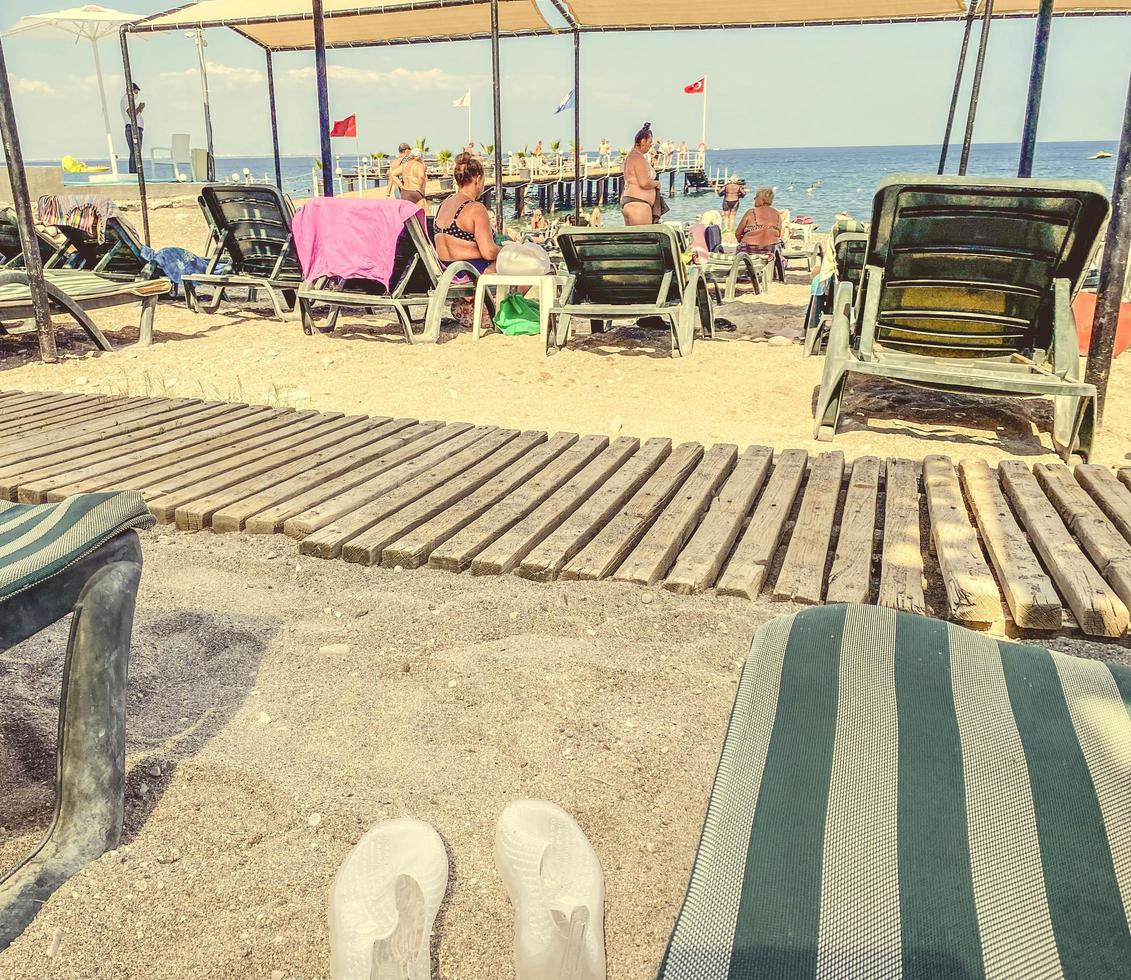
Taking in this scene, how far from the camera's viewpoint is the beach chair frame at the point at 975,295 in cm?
405

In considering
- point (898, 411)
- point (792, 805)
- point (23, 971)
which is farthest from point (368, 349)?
point (792, 805)

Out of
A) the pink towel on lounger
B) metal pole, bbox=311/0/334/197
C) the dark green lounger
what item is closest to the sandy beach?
the dark green lounger

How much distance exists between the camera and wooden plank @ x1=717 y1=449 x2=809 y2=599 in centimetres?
266

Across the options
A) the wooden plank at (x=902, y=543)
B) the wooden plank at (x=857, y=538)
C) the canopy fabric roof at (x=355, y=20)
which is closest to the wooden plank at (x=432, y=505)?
the wooden plank at (x=857, y=538)

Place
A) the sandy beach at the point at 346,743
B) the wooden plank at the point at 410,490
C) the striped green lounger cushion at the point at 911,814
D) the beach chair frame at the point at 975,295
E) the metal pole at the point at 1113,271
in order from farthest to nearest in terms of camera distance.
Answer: the metal pole at the point at 1113,271 < the beach chair frame at the point at 975,295 < the wooden plank at the point at 410,490 < the sandy beach at the point at 346,743 < the striped green lounger cushion at the point at 911,814

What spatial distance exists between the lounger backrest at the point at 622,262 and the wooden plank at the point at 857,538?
3.11m

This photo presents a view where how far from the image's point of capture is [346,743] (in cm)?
200

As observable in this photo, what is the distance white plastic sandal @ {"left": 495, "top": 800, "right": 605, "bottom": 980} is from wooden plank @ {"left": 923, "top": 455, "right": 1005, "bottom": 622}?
4.78ft

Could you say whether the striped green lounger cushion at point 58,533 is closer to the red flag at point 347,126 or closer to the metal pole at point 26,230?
the metal pole at point 26,230

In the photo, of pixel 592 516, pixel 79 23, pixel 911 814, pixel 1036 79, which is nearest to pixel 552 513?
pixel 592 516

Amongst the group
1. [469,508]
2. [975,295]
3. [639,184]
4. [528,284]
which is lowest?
[469,508]

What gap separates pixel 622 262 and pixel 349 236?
2.25 m

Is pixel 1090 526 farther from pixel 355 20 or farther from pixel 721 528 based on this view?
pixel 355 20

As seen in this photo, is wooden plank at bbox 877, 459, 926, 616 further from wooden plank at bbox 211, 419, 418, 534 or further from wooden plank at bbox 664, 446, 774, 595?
wooden plank at bbox 211, 419, 418, 534
